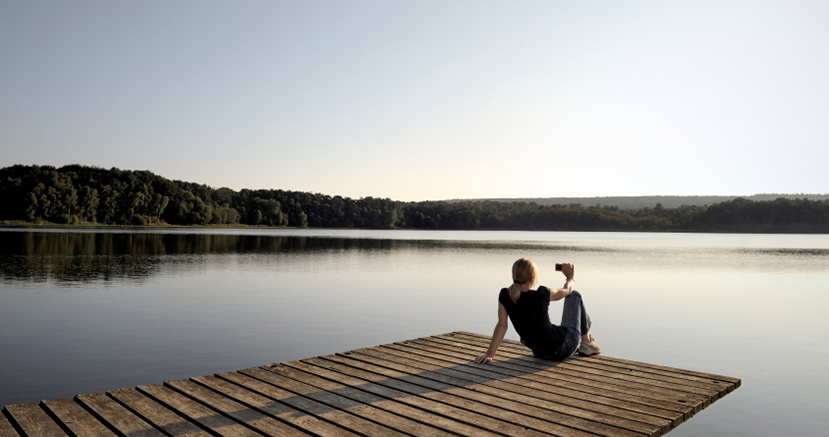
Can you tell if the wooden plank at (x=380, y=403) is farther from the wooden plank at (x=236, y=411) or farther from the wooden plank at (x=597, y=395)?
the wooden plank at (x=597, y=395)

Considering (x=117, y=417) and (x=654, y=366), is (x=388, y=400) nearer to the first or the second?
(x=117, y=417)

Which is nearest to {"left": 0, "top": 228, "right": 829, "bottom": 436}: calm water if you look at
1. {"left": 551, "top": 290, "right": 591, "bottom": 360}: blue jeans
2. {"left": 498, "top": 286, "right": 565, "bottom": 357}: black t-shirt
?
{"left": 551, "top": 290, "right": 591, "bottom": 360}: blue jeans

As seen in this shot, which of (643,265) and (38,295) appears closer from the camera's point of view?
(38,295)

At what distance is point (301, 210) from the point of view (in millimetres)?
142750

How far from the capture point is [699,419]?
6832 mm

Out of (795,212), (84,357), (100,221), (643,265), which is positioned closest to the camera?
(84,357)

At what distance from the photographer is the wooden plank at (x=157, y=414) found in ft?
14.6

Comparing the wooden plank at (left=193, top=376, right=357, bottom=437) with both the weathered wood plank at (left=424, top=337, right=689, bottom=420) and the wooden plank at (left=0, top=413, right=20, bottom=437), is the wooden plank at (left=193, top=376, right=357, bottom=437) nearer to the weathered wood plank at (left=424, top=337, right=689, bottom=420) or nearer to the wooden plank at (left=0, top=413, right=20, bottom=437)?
the wooden plank at (left=0, top=413, right=20, bottom=437)

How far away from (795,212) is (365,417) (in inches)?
5396

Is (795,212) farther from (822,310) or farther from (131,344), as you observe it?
(131,344)

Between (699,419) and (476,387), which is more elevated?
(476,387)

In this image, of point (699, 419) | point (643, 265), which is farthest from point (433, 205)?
point (699, 419)

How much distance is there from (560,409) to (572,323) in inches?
79.6

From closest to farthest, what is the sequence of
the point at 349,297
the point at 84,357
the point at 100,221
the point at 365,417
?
the point at 365,417, the point at 84,357, the point at 349,297, the point at 100,221
